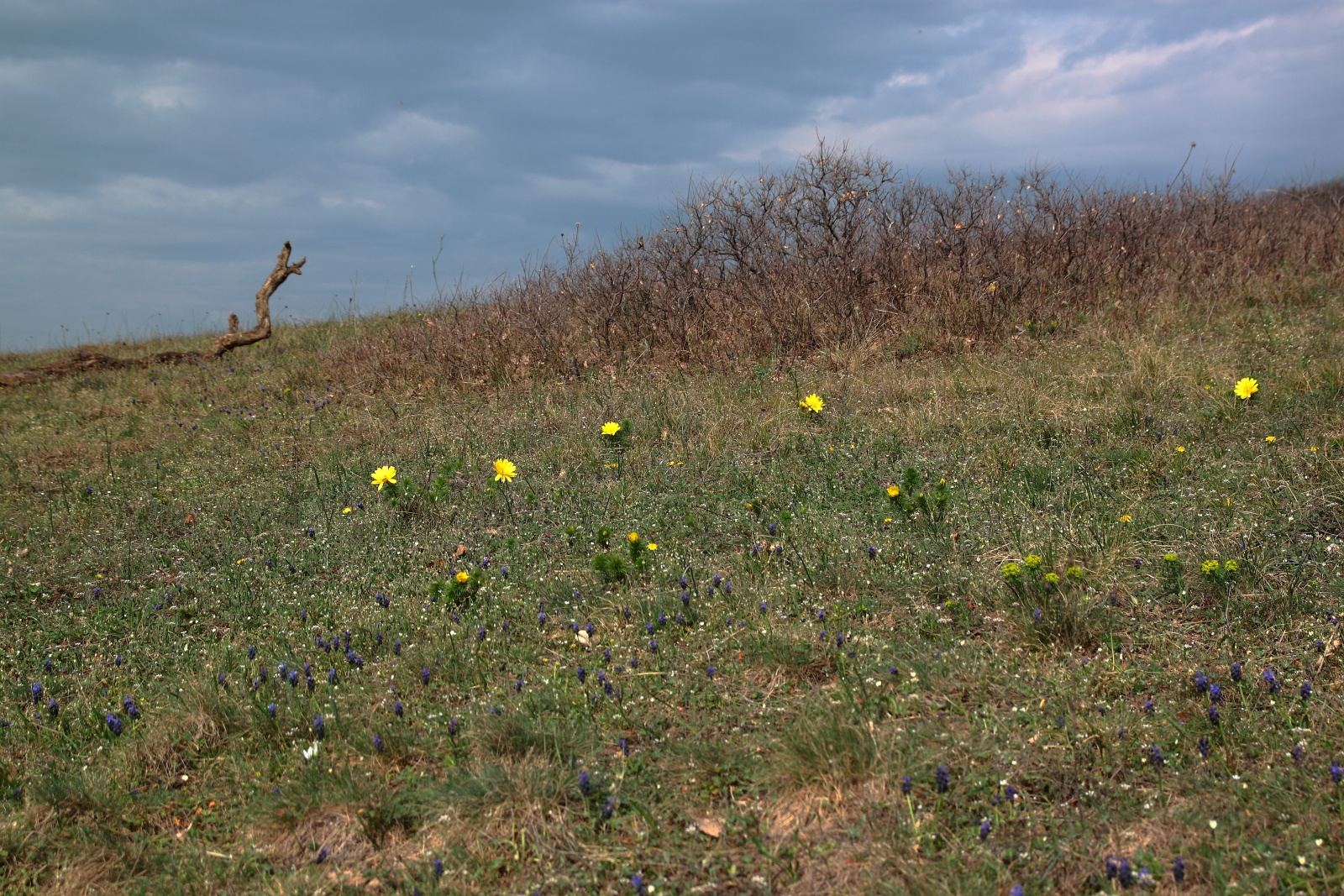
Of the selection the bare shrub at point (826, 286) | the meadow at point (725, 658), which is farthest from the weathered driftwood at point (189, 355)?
the meadow at point (725, 658)

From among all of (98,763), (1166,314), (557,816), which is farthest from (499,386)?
(1166,314)

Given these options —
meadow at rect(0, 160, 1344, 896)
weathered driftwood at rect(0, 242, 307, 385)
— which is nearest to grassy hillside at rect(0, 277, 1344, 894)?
meadow at rect(0, 160, 1344, 896)

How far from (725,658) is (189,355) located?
40.9ft

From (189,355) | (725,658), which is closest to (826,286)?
(725,658)

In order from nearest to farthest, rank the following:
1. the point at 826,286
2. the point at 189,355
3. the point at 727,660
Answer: the point at 727,660
the point at 826,286
the point at 189,355

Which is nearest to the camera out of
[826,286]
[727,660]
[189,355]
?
[727,660]

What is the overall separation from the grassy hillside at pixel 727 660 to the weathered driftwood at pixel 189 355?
6.77 metres

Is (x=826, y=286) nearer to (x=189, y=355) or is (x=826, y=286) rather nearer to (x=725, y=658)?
(x=725, y=658)

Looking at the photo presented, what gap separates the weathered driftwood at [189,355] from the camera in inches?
458

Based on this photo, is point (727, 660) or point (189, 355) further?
point (189, 355)

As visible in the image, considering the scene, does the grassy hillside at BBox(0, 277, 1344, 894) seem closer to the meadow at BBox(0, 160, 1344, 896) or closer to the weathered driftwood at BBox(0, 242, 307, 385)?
the meadow at BBox(0, 160, 1344, 896)

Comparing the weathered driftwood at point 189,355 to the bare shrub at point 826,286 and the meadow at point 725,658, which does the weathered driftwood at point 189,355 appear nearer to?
the bare shrub at point 826,286

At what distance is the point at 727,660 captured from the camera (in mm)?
3062

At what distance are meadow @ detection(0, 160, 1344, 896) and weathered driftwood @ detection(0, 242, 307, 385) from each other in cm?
665
